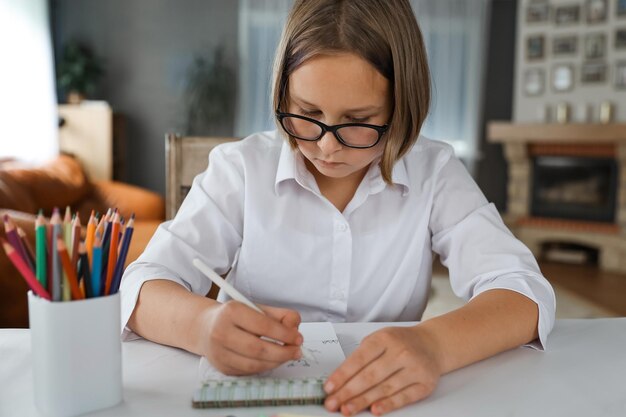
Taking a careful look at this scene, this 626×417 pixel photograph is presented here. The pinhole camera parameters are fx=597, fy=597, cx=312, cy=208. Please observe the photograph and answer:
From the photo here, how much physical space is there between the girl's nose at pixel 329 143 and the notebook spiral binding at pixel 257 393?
365 mm

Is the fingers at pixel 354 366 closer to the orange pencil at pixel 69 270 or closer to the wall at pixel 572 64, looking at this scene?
the orange pencil at pixel 69 270

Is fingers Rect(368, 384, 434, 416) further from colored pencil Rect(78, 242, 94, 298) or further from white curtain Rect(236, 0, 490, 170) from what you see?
white curtain Rect(236, 0, 490, 170)

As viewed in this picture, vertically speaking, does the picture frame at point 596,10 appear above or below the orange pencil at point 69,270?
above

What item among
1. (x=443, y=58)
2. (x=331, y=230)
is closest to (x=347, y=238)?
(x=331, y=230)

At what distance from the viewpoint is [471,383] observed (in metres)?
0.69

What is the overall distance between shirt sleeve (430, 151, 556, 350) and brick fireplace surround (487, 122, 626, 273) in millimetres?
3694

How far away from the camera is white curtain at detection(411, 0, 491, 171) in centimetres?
513

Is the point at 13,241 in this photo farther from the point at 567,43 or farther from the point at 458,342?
the point at 567,43

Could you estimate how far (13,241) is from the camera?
0.54m

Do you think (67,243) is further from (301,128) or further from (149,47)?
(149,47)

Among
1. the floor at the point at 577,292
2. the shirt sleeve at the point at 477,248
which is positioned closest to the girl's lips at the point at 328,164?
the shirt sleeve at the point at 477,248

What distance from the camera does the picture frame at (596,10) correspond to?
4.52 m

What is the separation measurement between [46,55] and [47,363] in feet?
13.5

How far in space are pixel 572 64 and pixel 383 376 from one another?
185 inches
